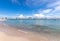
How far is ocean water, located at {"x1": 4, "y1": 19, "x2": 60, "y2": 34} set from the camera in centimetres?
133

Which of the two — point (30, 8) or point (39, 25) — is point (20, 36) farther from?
point (30, 8)

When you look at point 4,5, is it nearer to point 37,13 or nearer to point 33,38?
point 37,13

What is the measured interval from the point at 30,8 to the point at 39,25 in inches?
10.8

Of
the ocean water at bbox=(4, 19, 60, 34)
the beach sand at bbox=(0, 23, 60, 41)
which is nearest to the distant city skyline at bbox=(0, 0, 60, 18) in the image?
the ocean water at bbox=(4, 19, 60, 34)

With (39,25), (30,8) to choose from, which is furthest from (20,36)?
(30,8)

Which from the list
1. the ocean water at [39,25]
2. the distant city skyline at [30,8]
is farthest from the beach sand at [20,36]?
the distant city skyline at [30,8]

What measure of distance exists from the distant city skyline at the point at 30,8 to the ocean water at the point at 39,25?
0.24 ft

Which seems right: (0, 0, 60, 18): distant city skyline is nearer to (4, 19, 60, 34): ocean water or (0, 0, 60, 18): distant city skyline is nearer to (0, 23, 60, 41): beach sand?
(4, 19, 60, 34): ocean water

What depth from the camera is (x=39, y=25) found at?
1.37m

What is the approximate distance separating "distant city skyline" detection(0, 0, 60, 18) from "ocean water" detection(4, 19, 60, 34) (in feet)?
0.24

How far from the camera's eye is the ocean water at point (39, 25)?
133 cm

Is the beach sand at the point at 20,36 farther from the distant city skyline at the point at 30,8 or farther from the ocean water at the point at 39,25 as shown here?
the distant city skyline at the point at 30,8

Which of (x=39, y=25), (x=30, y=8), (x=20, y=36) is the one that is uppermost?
(x=30, y=8)

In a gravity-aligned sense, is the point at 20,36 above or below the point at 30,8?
below
